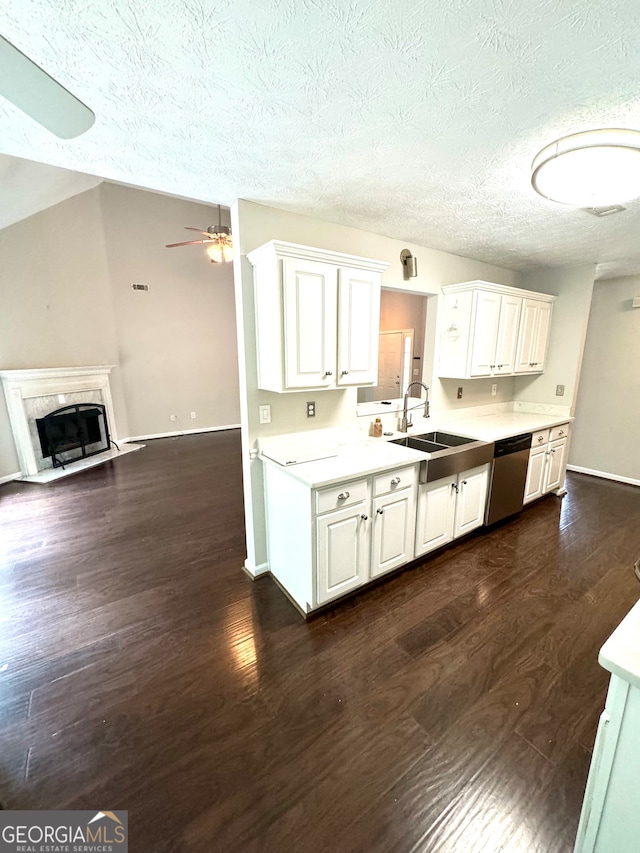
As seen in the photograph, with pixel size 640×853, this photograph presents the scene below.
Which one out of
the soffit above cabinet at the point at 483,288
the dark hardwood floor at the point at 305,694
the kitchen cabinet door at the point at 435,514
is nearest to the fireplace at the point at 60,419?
the dark hardwood floor at the point at 305,694

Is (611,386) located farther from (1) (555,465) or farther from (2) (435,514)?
(2) (435,514)

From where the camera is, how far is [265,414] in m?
2.30

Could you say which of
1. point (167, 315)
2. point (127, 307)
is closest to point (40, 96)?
point (127, 307)

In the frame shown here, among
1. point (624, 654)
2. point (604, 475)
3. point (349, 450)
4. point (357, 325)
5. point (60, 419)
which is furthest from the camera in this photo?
point (60, 419)

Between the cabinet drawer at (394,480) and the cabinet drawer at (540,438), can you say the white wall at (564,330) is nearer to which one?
the cabinet drawer at (540,438)

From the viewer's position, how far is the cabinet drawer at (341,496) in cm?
189

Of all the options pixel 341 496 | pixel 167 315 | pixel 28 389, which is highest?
pixel 167 315

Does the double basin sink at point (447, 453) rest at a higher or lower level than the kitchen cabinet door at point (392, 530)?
higher

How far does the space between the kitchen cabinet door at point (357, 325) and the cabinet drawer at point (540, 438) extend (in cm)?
197

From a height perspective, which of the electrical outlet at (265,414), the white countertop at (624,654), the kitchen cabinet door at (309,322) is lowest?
the white countertop at (624,654)

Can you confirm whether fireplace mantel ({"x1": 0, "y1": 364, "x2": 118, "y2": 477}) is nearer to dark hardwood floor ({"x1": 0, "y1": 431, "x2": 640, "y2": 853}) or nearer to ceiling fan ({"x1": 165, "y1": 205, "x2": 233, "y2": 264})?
dark hardwood floor ({"x1": 0, "y1": 431, "x2": 640, "y2": 853})

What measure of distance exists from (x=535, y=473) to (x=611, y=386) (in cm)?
199

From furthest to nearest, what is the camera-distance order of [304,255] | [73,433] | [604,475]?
1. [73,433]
2. [604,475]
3. [304,255]

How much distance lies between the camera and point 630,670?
2.43 ft
